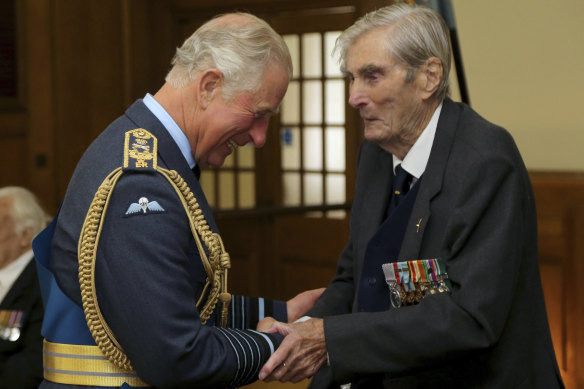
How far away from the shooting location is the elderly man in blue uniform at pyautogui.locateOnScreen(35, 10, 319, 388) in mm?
1523

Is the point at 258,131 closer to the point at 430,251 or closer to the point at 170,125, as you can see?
the point at 170,125

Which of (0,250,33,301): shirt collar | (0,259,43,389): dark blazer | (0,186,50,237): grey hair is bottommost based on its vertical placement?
(0,259,43,389): dark blazer

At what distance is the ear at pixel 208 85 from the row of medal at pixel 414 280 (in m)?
0.57

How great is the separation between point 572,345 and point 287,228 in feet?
7.41

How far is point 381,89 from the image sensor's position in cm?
194

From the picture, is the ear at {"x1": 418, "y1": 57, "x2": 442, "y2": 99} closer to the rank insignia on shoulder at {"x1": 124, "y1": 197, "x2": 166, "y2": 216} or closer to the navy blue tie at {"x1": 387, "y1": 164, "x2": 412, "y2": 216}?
the navy blue tie at {"x1": 387, "y1": 164, "x2": 412, "y2": 216}

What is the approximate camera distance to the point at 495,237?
1.71m

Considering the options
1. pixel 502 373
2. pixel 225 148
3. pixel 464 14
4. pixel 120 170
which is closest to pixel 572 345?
pixel 464 14

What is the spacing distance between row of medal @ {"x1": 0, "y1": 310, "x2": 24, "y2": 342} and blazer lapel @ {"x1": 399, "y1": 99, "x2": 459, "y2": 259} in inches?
66.1

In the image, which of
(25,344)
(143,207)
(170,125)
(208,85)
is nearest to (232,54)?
(208,85)

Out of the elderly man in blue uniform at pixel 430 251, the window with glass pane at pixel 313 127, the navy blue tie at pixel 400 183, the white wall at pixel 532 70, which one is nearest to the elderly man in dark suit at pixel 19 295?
the elderly man in blue uniform at pixel 430 251

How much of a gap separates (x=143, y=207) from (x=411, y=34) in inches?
30.9

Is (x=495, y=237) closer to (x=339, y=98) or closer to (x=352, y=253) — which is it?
(x=352, y=253)

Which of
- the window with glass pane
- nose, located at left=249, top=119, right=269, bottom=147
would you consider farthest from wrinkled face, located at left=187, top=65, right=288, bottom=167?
the window with glass pane
